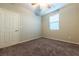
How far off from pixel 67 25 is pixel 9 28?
2233 millimetres

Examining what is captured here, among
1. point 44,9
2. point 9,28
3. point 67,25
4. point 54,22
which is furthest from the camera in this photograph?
point 67,25

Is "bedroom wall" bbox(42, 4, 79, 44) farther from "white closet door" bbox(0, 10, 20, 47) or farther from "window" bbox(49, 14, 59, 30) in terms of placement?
"white closet door" bbox(0, 10, 20, 47)

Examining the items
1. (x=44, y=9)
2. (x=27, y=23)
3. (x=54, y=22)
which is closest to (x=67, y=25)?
(x=54, y=22)

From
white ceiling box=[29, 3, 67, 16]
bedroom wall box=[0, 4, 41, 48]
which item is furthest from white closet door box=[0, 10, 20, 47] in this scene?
white ceiling box=[29, 3, 67, 16]

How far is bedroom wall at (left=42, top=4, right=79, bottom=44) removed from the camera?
317 cm

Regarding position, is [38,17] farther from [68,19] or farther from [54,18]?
[68,19]

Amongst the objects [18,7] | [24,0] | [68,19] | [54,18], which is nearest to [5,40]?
[18,7]

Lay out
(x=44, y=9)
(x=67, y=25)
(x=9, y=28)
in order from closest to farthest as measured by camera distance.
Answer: (x=9, y=28), (x=44, y=9), (x=67, y=25)

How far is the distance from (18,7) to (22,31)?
83 centimetres

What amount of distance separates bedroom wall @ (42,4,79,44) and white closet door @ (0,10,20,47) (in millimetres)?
956

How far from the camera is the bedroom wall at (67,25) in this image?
3170 millimetres

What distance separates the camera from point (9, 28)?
283cm

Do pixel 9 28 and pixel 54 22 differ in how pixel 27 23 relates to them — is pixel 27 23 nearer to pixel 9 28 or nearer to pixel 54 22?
pixel 9 28

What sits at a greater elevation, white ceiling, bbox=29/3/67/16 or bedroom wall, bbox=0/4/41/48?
white ceiling, bbox=29/3/67/16
